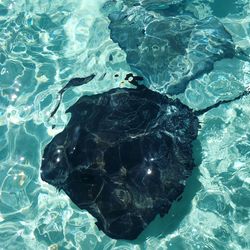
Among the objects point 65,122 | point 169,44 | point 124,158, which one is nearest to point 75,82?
point 65,122

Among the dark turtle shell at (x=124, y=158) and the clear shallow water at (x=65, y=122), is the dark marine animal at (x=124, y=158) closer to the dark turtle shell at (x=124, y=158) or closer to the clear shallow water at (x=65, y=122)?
the dark turtle shell at (x=124, y=158)

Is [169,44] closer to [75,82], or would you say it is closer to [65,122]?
[75,82]

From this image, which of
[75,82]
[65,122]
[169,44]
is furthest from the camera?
[75,82]

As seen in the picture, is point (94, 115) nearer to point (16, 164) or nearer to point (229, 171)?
point (16, 164)

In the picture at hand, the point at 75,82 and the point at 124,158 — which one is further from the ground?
the point at 124,158

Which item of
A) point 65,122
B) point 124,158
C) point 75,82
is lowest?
point 65,122

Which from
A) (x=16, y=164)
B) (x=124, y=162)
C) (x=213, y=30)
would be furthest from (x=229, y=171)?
(x=16, y=164)

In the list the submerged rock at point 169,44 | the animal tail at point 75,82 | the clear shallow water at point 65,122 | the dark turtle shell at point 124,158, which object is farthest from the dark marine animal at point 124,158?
the animal tail at point 75,82
